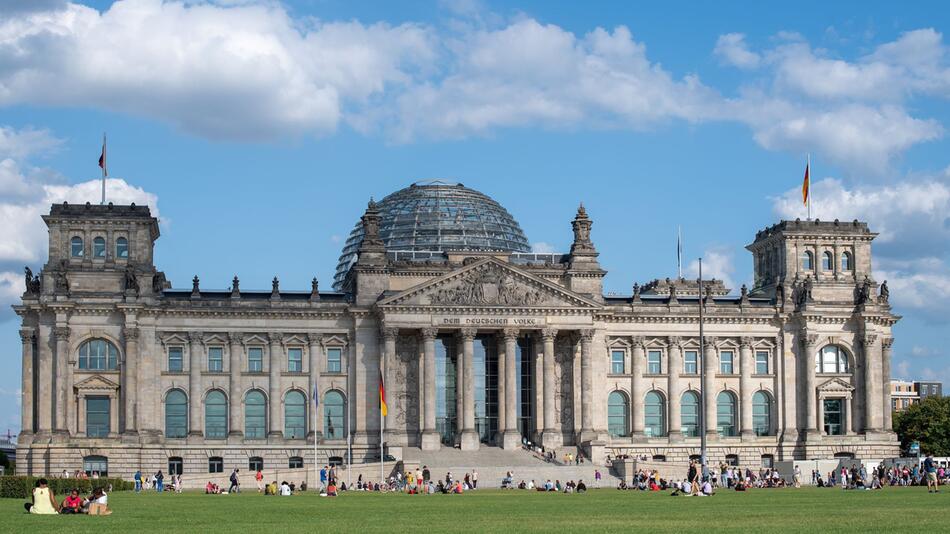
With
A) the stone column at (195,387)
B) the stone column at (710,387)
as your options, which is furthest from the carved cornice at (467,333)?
the stone column at (710,387)

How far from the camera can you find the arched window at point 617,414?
12825cm

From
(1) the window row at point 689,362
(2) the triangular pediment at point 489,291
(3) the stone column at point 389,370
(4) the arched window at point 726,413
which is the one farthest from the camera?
Answer: (4) the arched window at point 726,413

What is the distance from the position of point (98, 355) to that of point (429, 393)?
996 inches

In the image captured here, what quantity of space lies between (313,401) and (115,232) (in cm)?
2018

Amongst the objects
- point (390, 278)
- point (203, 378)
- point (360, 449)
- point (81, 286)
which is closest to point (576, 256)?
point (390, 278)

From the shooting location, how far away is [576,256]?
4975 inches

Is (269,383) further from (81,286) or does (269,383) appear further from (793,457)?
(793,457)

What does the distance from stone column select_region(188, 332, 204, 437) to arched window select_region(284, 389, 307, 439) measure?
21.9 feet

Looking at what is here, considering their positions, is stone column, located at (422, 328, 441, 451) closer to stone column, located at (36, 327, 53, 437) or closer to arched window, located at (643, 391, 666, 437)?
arched window, located at (643, 391, 666, 437)

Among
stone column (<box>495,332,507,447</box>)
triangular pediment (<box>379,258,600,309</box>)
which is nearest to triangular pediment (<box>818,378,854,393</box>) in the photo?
triangular pediment (<box>379,258,600,309</box>)

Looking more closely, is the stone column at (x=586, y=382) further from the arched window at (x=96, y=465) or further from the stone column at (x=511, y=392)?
the arched window at (x=96, y=465)

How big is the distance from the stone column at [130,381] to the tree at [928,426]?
71.9 m

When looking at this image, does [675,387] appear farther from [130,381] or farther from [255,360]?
[130,381]

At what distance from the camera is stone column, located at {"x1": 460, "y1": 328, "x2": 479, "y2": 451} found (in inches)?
4705
